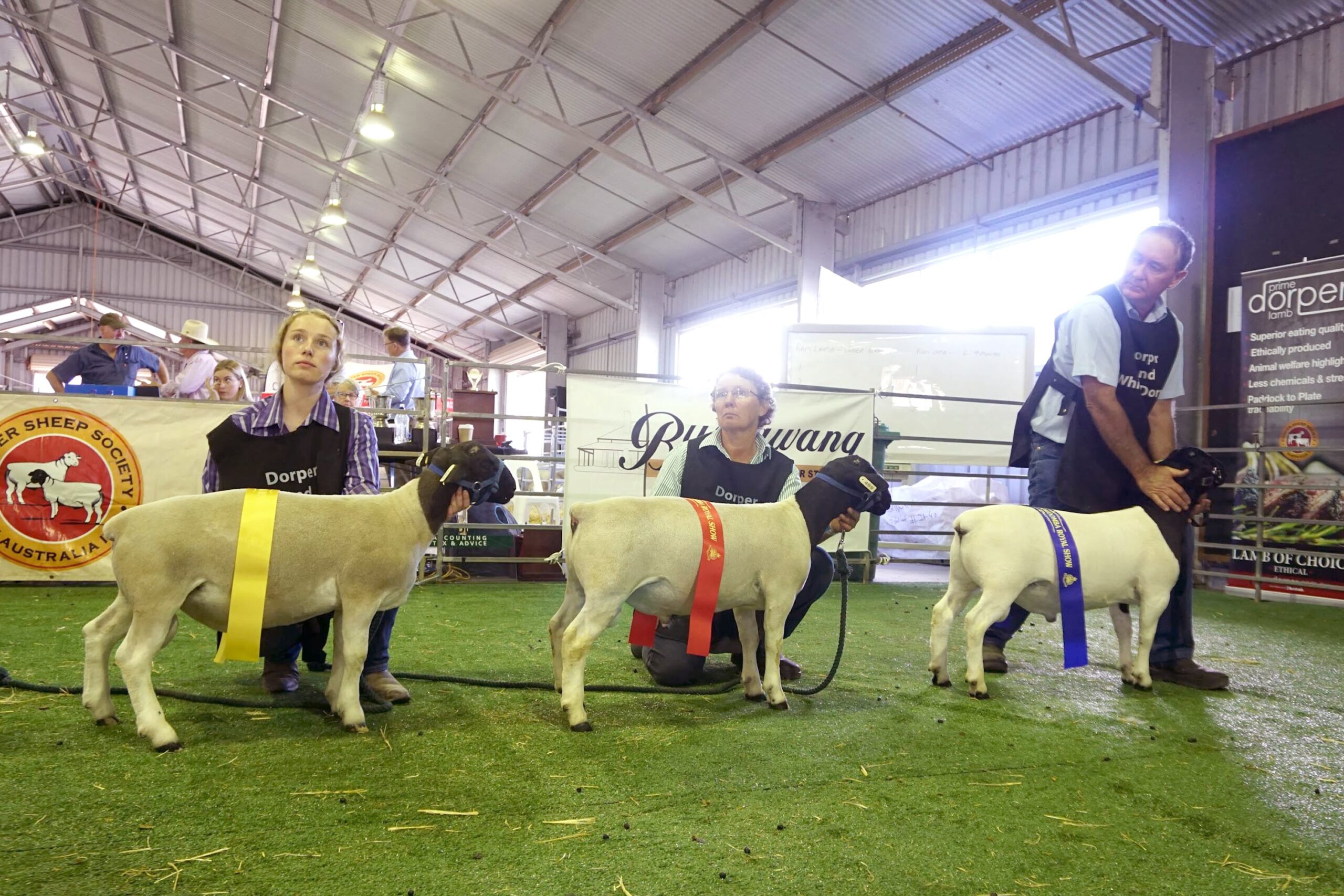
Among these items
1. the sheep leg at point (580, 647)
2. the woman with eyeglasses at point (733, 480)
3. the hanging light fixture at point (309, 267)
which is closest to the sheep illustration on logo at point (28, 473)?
the woman with eyeglasses at point (733, 480)

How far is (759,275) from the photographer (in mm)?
15688

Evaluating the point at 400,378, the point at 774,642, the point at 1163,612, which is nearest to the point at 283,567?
the point at 774,642

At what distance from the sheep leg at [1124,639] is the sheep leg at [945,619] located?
705 millimetres

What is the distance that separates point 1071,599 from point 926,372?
6569 mm

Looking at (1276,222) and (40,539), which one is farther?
(1276,222)

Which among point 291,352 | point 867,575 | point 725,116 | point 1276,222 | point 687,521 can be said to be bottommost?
point 867,575

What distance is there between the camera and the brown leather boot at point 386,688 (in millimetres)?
3084

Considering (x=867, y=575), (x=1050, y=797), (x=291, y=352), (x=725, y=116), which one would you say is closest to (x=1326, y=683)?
(x=1050, y=797)

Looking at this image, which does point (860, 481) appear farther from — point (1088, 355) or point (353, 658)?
point (353, 658)

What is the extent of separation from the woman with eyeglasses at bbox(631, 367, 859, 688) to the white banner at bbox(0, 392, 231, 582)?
12.9 feet

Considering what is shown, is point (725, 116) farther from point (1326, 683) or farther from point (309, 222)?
point (309, 222)

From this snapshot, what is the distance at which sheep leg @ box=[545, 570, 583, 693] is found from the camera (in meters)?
3.07

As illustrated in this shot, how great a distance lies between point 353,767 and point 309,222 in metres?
22.2

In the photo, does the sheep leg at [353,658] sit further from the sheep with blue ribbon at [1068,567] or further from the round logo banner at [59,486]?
the round logo banner at [59,486]
